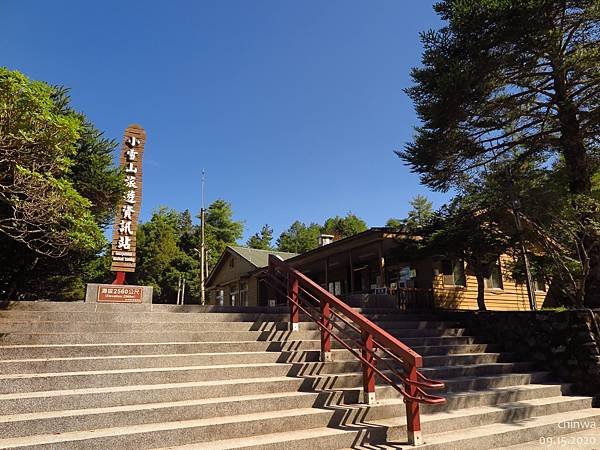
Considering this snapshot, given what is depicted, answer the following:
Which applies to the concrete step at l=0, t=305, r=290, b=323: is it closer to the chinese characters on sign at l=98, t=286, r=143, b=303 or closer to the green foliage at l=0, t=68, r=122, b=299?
the chinese characters on sign at l=98, t=286, r=143, b=303

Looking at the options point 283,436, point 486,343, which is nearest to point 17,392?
point 283,436

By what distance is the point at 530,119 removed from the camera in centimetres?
998

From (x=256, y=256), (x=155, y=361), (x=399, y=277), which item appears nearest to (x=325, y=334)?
(x=155, y=361)

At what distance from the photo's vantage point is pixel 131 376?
5.01 meters

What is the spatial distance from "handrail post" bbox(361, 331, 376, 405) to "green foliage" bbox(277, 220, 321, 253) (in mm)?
46189

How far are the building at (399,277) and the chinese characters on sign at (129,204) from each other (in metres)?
3.29

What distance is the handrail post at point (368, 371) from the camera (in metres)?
5.25

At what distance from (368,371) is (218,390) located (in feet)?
6.16

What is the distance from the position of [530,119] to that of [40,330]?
428 inches

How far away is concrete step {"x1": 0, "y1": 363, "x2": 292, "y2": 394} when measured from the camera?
4.59m

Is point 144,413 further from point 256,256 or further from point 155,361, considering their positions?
point 256,256

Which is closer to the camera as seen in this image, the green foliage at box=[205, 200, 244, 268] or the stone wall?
the stone wall
